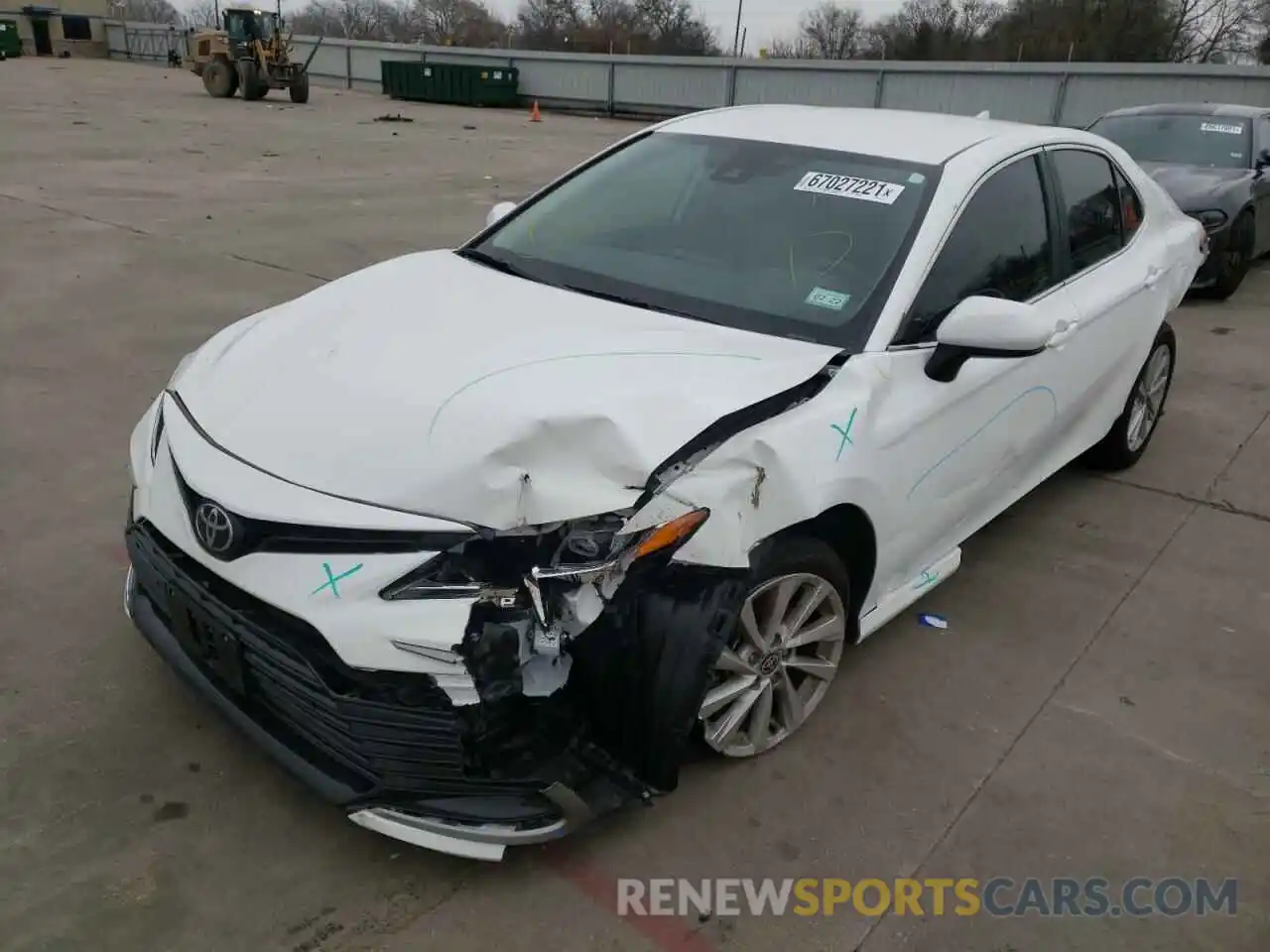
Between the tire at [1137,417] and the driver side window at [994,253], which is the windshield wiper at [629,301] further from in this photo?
the tire at [1137,417]

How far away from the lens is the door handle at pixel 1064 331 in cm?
354

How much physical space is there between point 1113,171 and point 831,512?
2620 millimetres

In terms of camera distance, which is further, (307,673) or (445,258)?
(445,258)

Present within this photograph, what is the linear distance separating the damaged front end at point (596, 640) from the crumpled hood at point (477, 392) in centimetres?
11

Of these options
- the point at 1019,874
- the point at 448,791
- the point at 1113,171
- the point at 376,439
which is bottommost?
the point at 1019,874

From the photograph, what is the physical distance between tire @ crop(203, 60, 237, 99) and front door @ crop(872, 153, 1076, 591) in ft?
90.1

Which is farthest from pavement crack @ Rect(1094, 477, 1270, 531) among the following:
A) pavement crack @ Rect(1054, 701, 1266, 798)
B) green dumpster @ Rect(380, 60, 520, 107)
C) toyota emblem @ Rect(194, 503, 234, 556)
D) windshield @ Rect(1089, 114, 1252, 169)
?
green dumpster @ Rect(380, 60, 520, 107)

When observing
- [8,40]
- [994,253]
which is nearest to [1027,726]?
[994,253]

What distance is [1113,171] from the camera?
4.36 meters

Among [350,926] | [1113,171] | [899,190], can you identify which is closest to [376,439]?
[350,926]

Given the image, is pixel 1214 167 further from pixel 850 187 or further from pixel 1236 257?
pixel 850 187

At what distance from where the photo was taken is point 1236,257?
8508mm

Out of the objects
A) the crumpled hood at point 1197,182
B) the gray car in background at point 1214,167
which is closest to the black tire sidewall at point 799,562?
the gray car in background at point 1214,167

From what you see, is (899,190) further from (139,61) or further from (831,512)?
(139,61)
